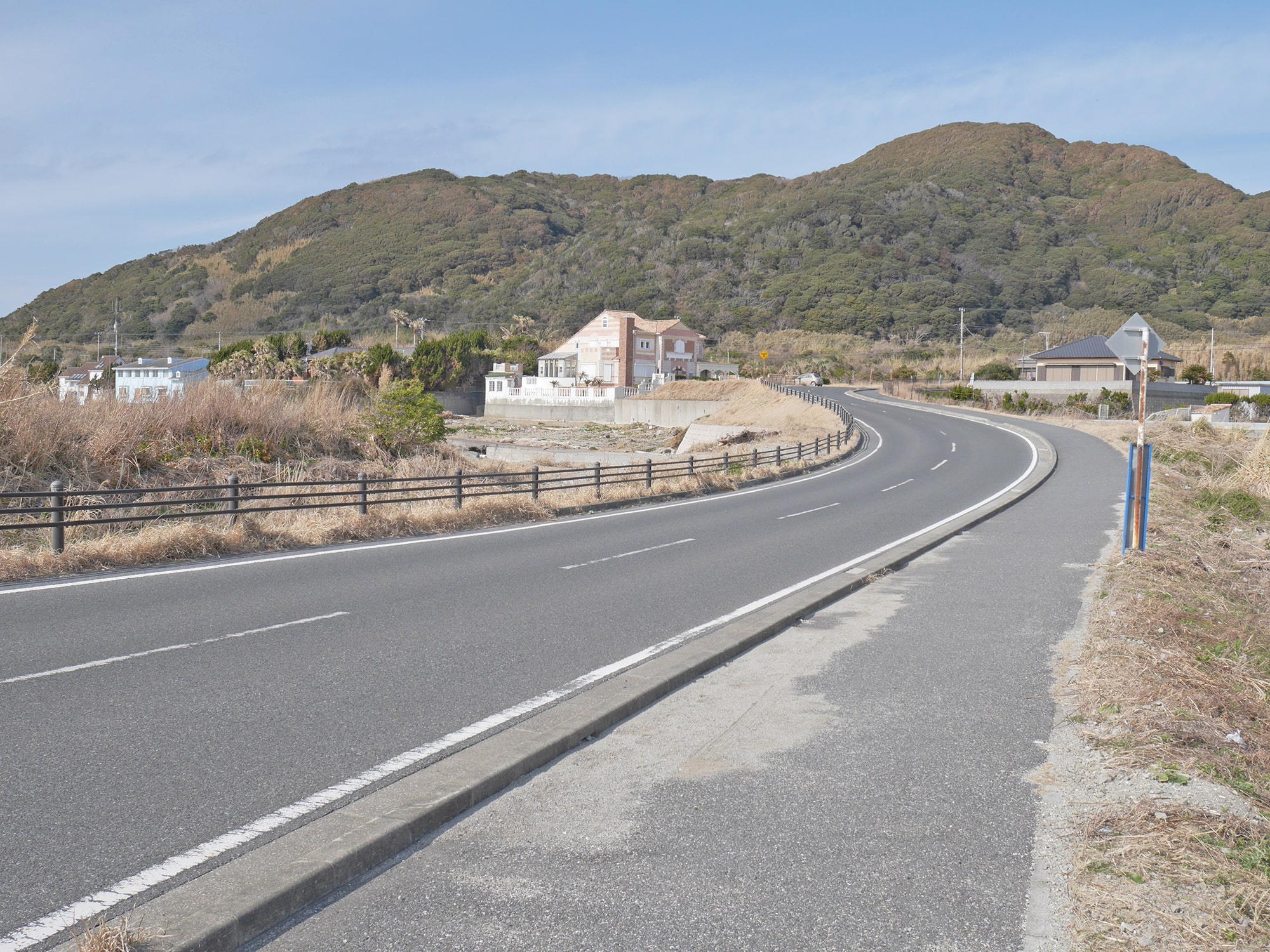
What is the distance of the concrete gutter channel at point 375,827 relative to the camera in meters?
3.35

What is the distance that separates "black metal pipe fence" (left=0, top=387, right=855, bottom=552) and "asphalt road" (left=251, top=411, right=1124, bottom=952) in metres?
8.16

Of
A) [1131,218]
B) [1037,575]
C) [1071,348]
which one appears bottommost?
[1037,575]

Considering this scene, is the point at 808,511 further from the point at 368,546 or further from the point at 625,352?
the point at 625,352

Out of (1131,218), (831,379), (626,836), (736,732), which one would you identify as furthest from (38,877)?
(1131,218)

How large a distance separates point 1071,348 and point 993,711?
251ft

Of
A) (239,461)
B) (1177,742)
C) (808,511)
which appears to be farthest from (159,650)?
(808,511)

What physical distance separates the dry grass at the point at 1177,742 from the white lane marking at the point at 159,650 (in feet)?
21.3

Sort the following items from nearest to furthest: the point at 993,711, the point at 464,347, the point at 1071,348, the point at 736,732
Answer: the point at 736,732 < the point at 993,711 < the point at 1071,348 < the point at 464,347

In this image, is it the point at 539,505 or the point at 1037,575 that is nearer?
the point at 1037,575

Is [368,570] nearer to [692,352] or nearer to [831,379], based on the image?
[692,352]

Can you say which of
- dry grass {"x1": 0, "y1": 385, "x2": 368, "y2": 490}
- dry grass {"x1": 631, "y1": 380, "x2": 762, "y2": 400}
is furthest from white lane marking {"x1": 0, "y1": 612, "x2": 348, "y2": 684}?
dry grass {"x1": 631, "y1": 380, "x2": 762, "y2": 400}

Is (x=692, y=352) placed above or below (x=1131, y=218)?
below

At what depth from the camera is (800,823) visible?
171 inches

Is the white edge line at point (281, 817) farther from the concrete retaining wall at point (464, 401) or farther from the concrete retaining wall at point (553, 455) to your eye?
the concrete retaining wall at point (464, 401)
